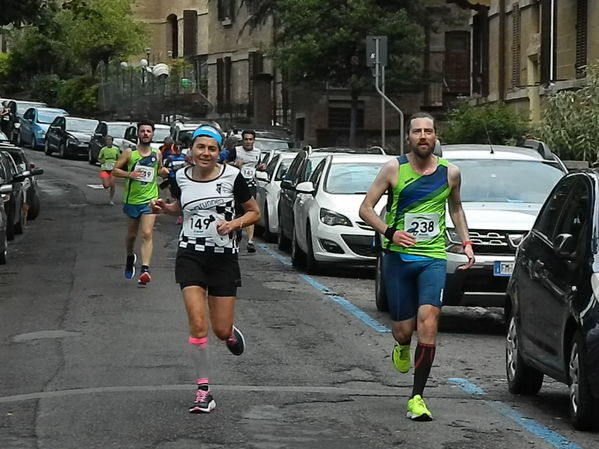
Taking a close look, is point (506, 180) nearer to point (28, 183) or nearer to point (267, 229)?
point (267, 229)

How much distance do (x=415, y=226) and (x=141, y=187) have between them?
321 inches

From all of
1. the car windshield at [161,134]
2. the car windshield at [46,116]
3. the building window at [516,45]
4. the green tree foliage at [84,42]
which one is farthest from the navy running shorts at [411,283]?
the green tree foliage at [84,42]

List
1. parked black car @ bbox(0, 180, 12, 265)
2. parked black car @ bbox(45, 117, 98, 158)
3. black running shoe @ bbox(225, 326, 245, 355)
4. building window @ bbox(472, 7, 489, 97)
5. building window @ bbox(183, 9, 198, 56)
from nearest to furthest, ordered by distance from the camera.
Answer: black running shoe @ bbox(225, 326, 245, 355) → parked black car @ bbox(0, 180, 12, 265) → building window @ bbox(472, 7, 489, 97) → parked black car @ bbox(45, 117, 98, 158) → building window @ bbox(183, 9, 198, 56)

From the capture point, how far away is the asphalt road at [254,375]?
8719 millimetres

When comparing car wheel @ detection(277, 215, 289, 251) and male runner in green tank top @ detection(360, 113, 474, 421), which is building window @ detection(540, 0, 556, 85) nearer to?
car wheel @ detection(277, 215, 289, 251)

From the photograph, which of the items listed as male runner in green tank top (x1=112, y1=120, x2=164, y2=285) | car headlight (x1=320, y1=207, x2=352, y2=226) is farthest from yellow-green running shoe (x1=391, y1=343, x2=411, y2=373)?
car headlight (x1=320, y1=207, x2=352, y2=226)

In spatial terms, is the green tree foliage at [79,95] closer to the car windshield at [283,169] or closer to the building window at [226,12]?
the building window at [226,12]

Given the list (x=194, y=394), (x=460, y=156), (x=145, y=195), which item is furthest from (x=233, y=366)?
(x=145, y=195)

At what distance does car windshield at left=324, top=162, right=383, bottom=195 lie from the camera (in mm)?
19406

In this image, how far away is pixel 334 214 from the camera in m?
18.6

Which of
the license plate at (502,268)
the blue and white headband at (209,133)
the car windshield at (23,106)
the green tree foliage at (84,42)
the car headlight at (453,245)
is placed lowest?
the license plate at (502,268)

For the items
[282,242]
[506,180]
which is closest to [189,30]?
[282,242]

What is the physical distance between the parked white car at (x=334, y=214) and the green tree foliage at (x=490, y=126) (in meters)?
7.45

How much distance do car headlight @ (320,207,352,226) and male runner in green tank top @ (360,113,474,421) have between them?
886 centimetres
